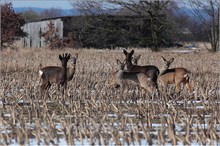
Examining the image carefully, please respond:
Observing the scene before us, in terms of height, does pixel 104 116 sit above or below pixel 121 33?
below

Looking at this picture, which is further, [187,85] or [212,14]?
[212,14]

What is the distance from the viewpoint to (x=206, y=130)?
34.1 feet

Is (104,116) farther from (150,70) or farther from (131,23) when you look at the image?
(131,23)

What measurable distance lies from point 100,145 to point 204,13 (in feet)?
127

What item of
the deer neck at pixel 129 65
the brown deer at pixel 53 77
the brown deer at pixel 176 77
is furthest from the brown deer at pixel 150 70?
the brown deer at pixel 53 77

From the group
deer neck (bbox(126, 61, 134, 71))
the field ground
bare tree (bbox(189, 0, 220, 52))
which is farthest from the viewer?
bare tree (bbox(189, 0, 220, 52))

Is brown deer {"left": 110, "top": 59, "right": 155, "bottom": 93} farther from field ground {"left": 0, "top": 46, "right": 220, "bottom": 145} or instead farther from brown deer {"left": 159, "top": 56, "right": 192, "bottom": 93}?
brown deer {"left": 159, "top": 56, "right": 192, "bottom": 93}

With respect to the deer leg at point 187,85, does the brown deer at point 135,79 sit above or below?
above

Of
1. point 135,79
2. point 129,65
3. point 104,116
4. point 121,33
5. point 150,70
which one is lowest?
point 104,116

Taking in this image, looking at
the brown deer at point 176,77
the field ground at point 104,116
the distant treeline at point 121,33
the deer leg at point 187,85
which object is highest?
the distant treeline at point 121,33

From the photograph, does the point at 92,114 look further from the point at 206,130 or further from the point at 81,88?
the point at 81,88

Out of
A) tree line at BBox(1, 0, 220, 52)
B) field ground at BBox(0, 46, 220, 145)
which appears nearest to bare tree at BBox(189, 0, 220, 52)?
tree line at BBox(1, 0, 220, 52)

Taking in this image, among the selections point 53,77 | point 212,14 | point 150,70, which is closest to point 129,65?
point 150,70

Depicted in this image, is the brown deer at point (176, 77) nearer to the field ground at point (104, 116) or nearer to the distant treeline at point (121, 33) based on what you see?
the field ground at point (104, 116)
